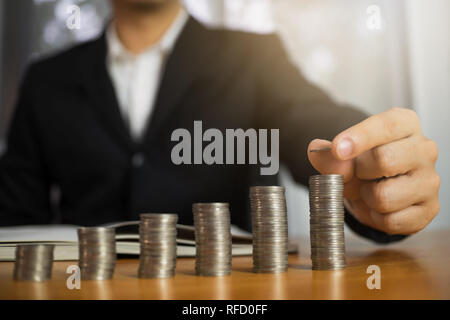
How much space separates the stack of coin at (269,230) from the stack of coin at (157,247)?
13 centimetres

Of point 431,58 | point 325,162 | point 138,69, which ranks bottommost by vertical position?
point 325,162

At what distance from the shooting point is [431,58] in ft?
8.55

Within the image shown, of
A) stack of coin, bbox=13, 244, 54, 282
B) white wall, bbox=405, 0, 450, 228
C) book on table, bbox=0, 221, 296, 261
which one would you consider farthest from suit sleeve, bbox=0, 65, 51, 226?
white wall, bbox=405, 0, 450, 228

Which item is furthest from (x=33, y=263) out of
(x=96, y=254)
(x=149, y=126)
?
(x=149, y=126)

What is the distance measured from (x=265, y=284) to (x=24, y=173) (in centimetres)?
183

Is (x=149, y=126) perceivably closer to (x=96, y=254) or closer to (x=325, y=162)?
(x=325, y=162)

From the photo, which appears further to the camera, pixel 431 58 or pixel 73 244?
pixel 431 58

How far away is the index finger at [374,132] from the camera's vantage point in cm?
79

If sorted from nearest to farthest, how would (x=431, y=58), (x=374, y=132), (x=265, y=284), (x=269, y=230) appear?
(x=265, y=284) < (x=269, y=230) < (x=374, y=132) < (x=431, y=58)

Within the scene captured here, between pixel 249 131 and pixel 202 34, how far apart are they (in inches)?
19.4

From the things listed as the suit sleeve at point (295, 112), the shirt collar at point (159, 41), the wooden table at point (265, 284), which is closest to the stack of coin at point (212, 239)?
the wooden table at point (265, 284)

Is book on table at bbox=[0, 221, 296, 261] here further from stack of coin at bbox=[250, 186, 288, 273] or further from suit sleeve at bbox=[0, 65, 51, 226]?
suit sleeve at bbox=[0, 65, 51, 226]

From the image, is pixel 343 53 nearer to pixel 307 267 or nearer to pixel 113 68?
pixel 113 68

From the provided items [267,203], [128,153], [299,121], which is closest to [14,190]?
[128,153]
